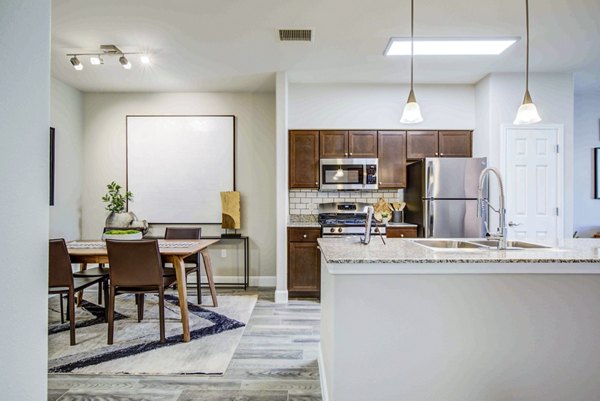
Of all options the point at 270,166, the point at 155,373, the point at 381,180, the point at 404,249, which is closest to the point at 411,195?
the point at 381,180

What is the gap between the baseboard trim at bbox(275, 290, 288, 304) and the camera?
13.1ft

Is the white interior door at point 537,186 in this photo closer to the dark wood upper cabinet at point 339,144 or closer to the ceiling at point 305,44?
the ceiling at point 305,44

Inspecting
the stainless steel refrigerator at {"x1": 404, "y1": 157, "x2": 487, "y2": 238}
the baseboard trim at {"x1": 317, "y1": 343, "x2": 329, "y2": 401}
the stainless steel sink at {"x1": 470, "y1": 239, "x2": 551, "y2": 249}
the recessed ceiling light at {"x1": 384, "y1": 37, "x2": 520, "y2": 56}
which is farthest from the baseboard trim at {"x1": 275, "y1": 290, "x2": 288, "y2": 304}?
the recessed ceiling light at {"x1": 384, "y1": 37, "x2": 520, "y2": 56}

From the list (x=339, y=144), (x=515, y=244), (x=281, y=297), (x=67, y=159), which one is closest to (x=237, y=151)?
(x=339, y=144)

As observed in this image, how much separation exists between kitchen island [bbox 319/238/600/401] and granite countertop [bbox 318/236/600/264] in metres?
0.03

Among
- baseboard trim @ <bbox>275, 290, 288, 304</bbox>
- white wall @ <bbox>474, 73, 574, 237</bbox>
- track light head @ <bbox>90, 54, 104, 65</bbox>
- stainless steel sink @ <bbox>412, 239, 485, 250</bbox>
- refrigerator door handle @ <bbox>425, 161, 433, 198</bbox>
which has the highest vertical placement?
track light head @ <bbox>90, 54, 104, 65</bbox>

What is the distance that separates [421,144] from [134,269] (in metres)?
3.51

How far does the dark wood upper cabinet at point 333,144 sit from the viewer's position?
173 inches

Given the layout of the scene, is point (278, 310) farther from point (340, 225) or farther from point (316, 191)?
point (316, 191)

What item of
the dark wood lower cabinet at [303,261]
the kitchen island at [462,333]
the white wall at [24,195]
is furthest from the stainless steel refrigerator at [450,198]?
the white wall at [24,195]

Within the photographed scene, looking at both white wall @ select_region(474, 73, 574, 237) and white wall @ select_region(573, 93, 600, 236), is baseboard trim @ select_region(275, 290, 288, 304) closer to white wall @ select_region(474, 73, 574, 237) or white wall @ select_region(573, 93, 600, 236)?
white wall @ select_region(474, 73, 574, 237)

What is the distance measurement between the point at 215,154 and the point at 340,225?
1998 mm

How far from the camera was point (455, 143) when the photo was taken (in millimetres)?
4434

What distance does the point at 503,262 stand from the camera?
1.69 meters
